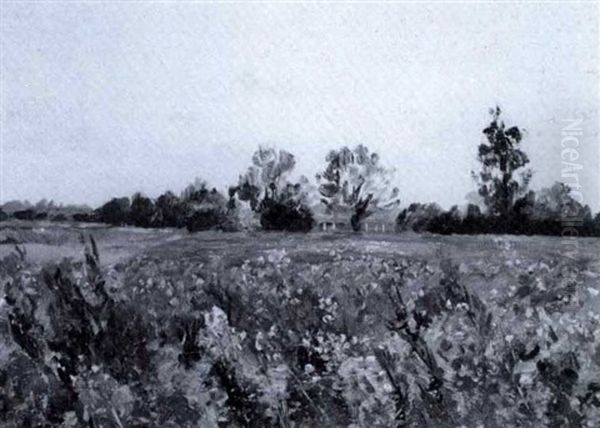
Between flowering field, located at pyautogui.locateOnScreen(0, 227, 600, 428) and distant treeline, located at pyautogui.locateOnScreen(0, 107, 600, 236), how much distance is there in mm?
91

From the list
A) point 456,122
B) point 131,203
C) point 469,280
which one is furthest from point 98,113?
point 469,280

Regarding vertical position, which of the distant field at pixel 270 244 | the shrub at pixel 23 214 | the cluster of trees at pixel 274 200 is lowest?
the distant field at pixel 270 244

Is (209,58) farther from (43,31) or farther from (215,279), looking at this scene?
(215,279)

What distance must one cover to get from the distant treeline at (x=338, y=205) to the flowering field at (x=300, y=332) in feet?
0.30

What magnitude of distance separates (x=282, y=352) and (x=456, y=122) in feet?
5.28

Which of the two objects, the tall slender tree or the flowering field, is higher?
the tall slender tree

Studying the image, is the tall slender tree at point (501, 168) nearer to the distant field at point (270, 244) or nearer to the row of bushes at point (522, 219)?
the row of bushes at point (522, 219)

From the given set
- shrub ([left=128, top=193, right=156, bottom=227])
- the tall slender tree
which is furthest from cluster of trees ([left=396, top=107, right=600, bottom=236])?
shrub ([left=128, top=193, right=156, bottom=227])

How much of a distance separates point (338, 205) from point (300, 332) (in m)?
0.73

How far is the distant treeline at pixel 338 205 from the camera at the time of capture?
327 centimetres

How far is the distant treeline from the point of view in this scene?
129 inches

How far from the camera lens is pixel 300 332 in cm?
326

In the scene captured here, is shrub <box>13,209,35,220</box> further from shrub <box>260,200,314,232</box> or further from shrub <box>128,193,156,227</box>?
shrub <box>260,200,314,232</box>

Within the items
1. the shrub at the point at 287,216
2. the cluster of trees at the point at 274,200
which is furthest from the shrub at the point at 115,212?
the shrub at the point at 287,216
